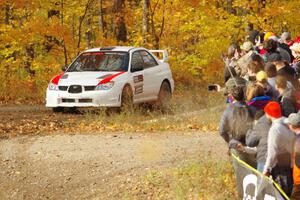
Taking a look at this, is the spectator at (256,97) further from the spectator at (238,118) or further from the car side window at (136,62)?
the car side window at (136,62)

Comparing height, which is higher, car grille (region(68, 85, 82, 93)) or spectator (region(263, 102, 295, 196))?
spectator (region(263, 102, 295, 196))

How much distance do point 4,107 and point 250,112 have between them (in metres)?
11.4

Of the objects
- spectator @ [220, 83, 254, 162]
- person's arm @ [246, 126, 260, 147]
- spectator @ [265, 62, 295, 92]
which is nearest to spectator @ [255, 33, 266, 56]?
spectator @ [265, 62, 295, 92]

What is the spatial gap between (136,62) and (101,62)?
89 centimetres

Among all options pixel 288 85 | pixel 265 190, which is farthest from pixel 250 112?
pixel 265 190

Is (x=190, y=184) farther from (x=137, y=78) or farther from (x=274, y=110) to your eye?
(x=137, y=78)

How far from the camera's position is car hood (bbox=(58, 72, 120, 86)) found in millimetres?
15906

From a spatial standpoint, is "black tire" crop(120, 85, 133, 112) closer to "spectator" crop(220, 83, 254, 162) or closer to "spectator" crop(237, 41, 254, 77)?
"spectator" crop(237, 41, 254, 77)

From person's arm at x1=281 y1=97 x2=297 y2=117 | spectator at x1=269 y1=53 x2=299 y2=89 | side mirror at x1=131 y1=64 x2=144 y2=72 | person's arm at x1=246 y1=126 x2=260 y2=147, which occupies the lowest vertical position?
side mirror at x1=131 y1=64 x2=144 y2=72

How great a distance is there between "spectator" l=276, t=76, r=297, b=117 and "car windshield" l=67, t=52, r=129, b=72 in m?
7.99

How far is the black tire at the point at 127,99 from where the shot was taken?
1600cm

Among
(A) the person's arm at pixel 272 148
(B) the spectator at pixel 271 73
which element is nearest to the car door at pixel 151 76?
(B) the spectator at pixel 271 73

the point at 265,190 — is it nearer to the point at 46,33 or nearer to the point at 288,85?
the point at 288,85

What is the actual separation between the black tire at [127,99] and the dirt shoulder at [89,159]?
313cm
